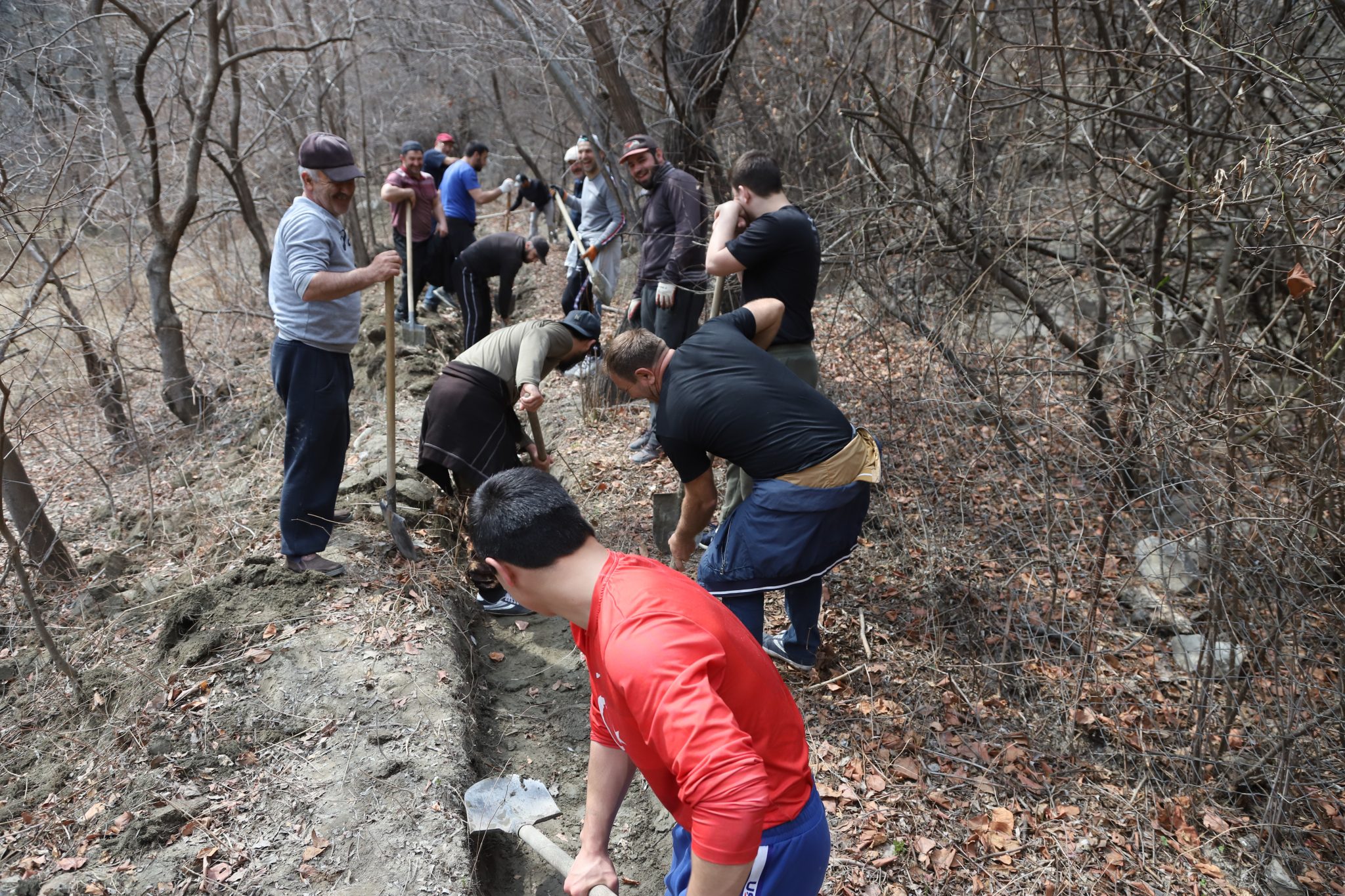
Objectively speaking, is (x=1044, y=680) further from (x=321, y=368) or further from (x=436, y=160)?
(x=436, y=160)

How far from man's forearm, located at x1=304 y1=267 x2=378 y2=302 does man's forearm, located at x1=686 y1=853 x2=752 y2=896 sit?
2984mm

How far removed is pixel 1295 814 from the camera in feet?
10.2

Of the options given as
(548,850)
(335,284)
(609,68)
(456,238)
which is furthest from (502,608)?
(456,238)

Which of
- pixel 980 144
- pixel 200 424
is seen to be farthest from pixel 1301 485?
pixel 200 424

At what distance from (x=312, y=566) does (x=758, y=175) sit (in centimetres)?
290

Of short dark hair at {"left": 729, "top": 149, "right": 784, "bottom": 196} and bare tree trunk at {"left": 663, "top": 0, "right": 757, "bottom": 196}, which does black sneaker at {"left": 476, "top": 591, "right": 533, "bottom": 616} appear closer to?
short dark hair at {"left": 729, "top": 149, "right": 784, "bottom": 196}

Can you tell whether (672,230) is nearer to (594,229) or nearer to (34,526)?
(594,229)

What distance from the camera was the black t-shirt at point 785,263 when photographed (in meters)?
4.02

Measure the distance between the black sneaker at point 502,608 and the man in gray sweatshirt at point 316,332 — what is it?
0.80 m

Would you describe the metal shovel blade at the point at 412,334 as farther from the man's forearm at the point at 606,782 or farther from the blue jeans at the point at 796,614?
the man's forearm at the point at 606,782

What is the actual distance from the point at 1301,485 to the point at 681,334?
12.0 feet

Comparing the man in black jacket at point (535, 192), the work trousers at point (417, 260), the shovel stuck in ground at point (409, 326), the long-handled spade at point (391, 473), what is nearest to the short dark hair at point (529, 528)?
the long-handled spade at point (391, 473)

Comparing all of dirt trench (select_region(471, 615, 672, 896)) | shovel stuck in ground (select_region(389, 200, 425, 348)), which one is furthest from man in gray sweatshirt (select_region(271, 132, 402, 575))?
shovel stuck in ground (select_region(389, 200, 425, 348))

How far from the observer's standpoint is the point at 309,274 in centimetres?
367
